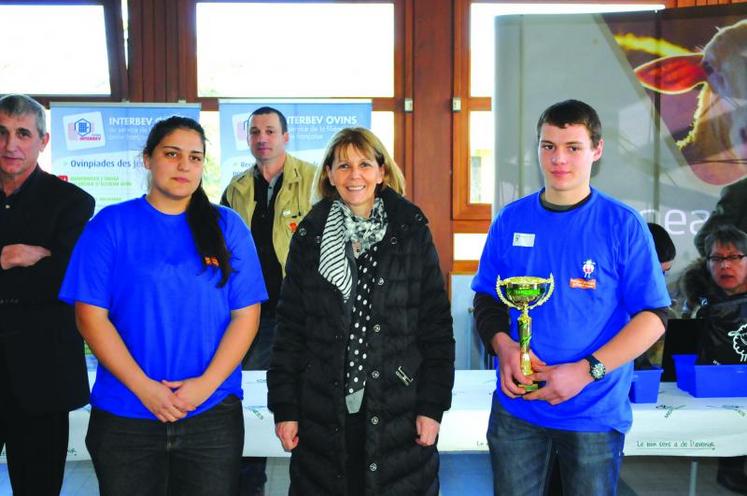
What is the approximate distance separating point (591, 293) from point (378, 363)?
1.85ft

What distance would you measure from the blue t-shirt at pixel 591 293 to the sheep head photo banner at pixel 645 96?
1694mm

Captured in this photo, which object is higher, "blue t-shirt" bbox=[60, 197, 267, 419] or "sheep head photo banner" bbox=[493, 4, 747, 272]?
"sheep head photo banner" bbox=[493, 4, 747, 272]

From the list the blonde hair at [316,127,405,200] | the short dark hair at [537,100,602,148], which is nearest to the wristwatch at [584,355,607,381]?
the short dark hair at [537,100,602,148]

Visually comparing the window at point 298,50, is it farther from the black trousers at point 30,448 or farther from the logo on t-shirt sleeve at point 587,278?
the logo on t-shirt sleeve at point 587,278

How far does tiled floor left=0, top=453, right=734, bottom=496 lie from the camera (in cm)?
350

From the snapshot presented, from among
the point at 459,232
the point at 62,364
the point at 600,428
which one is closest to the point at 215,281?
the point at 62,364

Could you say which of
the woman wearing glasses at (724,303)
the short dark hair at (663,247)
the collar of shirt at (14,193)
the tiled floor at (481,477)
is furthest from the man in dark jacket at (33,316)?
the short dark hair at (663,247)

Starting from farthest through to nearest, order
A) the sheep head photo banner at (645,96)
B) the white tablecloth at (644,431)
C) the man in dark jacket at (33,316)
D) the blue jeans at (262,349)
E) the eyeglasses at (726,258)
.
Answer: the sheep head photo banner at (645,96)
the blue jeans at (262,349)
the eyeglasses at (726,258)
the white tablecloth at (644,431)
the man in dark jacket at (33,316)

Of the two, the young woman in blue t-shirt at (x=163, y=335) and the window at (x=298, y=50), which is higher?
the window at (x=298, y=50)

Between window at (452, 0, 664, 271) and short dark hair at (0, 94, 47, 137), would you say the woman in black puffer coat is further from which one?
window at (452, 0, 664, 271)

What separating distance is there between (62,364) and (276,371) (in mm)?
731

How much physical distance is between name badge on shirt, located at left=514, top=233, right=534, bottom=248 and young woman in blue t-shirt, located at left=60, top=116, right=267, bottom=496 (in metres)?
0.73

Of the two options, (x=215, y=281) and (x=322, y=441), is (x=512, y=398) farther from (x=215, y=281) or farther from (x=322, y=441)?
(x=215, y=281)

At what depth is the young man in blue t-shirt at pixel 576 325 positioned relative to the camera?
5.72 feet
